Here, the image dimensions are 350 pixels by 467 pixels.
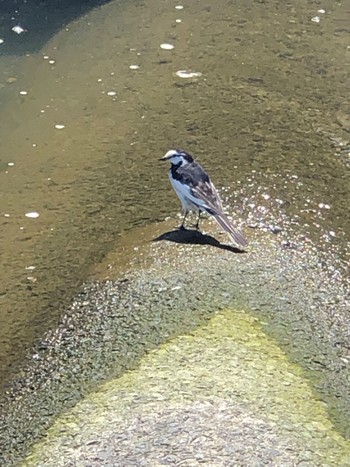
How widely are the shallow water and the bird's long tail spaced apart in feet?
1.56

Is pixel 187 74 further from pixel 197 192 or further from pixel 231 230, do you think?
pixel 231 230

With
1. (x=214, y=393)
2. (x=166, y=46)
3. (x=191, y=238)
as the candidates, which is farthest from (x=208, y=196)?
(x=166, y=46)

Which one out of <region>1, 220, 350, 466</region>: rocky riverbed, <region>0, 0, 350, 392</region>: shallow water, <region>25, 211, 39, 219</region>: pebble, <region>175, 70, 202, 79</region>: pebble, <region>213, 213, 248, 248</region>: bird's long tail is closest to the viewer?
<region>1, 220, 350, 466</region>: rocky riverbed

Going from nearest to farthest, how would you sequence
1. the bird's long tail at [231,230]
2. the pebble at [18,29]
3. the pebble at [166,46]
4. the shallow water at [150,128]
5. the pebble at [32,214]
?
the bird's long tail at [231,230], the shallow water at [150,128], the pebble at [32,214], the pebble at [166,46], the pebble at [18,29]

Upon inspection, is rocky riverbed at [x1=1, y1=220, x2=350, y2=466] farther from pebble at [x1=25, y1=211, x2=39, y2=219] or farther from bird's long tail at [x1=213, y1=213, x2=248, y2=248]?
pebble at [x1=25, y1=211, x2=39, y2=219]

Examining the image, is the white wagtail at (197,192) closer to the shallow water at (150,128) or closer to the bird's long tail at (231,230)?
the bird's long tail at (231,230)

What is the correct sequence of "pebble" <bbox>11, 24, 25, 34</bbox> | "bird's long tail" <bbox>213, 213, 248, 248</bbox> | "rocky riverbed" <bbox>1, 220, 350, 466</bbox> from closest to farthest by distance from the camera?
1. "rocky riverbed" <bbox>1, 220, 350, 466</bbox>
2. "bird's long tail" <bbox>213, 213, 248, 248</bbox>
3. "pebble" <bbox>11, 24, 25, 34</bbox>

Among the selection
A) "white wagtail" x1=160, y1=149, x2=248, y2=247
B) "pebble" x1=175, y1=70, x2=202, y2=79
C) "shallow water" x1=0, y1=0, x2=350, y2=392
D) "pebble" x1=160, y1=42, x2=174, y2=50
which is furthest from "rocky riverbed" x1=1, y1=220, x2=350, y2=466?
"pebble" x1=160, y1=42, x2=174, y2=50

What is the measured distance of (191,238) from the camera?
574 centimetres

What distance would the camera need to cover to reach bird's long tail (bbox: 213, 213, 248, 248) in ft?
18.1

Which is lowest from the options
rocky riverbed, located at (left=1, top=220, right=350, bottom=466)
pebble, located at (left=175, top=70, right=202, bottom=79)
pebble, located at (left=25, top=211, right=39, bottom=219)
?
pebble, located at (left=175, top=70, right=202, bottom=79)

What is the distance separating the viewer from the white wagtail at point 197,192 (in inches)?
220

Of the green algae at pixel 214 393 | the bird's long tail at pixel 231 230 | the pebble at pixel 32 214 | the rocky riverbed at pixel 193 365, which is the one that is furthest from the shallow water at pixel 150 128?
the green algae at pixel 214 393

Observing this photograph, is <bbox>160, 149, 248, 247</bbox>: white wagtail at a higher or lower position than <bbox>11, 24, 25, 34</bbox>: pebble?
higher
